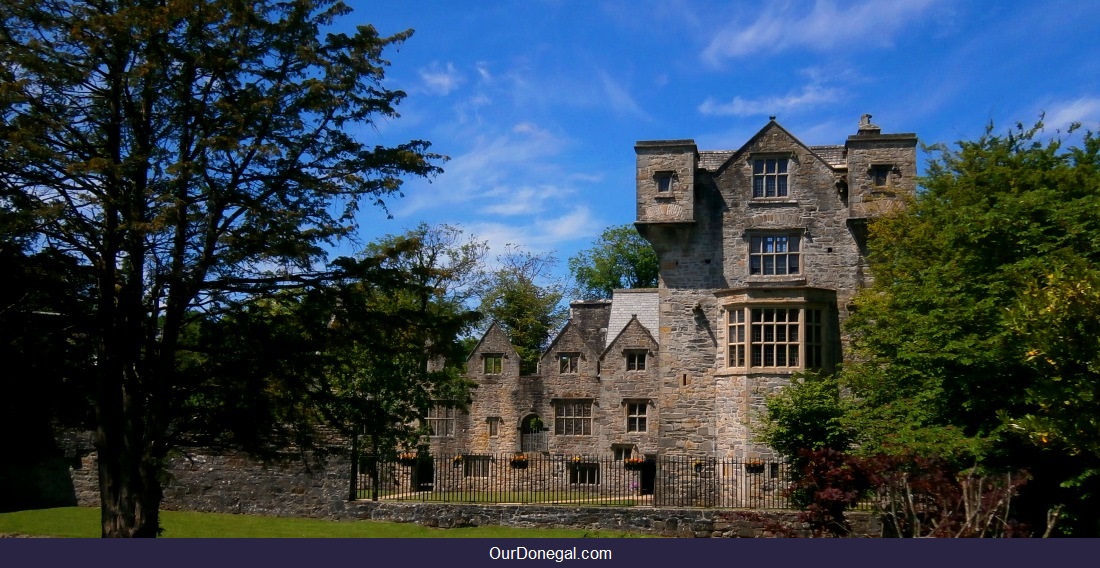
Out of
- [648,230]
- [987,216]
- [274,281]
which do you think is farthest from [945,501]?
[648,230]

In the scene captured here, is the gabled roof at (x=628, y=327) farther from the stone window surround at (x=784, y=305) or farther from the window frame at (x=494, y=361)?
the stone window surround at (x=784, y=305)

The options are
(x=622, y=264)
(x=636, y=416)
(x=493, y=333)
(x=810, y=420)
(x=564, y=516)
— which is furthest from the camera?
(x=622, y=264)

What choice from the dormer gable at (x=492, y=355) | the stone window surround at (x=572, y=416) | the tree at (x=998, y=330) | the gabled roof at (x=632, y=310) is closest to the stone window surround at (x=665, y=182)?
the tree at (x=998, y=330)

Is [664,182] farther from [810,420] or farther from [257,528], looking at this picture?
[257,528]

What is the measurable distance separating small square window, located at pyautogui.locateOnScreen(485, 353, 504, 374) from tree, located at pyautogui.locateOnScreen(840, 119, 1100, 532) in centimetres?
1845

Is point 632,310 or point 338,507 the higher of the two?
point 632,310

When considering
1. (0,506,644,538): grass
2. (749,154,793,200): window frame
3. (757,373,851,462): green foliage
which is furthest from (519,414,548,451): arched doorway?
(0,506,644,538): grass

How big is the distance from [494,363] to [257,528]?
1983cm

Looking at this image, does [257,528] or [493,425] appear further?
[493,425]

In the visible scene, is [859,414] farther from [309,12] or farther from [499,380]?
[499,380]

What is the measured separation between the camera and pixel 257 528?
20297 millimetres

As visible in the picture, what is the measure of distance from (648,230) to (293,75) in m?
14.7

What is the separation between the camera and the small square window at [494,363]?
3943cm

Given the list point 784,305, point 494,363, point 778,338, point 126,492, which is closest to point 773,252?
point 784,305
